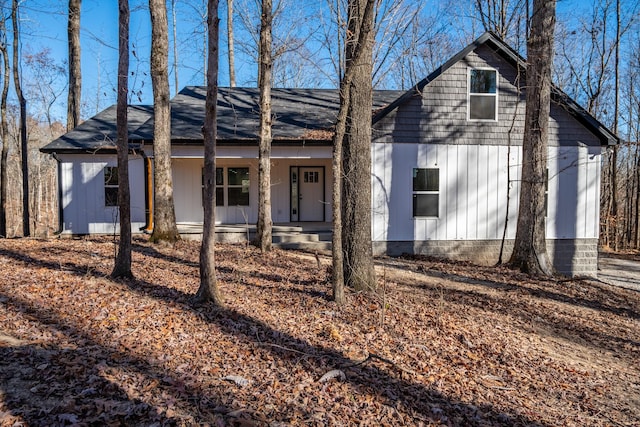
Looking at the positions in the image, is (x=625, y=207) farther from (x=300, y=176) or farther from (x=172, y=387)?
(x=172, y=387)

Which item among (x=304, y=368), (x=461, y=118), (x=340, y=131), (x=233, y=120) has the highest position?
(x=233, y=120)

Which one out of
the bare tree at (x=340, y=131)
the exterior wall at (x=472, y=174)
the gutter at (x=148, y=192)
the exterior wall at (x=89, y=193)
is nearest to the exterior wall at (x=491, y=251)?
the exterior wall at (x=472, y=174)

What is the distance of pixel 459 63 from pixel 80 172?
1118 cm

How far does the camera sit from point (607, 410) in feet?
13.1

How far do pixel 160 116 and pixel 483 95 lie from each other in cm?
848

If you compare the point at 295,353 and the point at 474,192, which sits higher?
the point at 474,192

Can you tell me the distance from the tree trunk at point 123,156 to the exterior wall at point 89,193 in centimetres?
612

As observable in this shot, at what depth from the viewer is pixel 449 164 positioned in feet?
38.7

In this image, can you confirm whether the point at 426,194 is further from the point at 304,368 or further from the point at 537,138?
the point at 304,368

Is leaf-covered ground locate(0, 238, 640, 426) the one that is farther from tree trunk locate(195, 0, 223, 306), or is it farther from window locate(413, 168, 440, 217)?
window locate(413, 168, 440, 217)

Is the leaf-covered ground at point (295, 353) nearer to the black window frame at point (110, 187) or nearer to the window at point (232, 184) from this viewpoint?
the black window frame at point (110, 187)

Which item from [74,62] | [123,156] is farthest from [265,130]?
[74,62]

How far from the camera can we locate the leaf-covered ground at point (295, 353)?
3.29m

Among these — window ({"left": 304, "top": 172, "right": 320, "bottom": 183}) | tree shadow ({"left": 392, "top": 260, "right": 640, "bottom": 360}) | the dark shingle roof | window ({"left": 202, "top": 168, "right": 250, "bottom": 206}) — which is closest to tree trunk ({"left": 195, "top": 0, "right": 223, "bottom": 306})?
tree shadow ({"left": 392, "top": 260, "right": 640, "bottom": 360})
